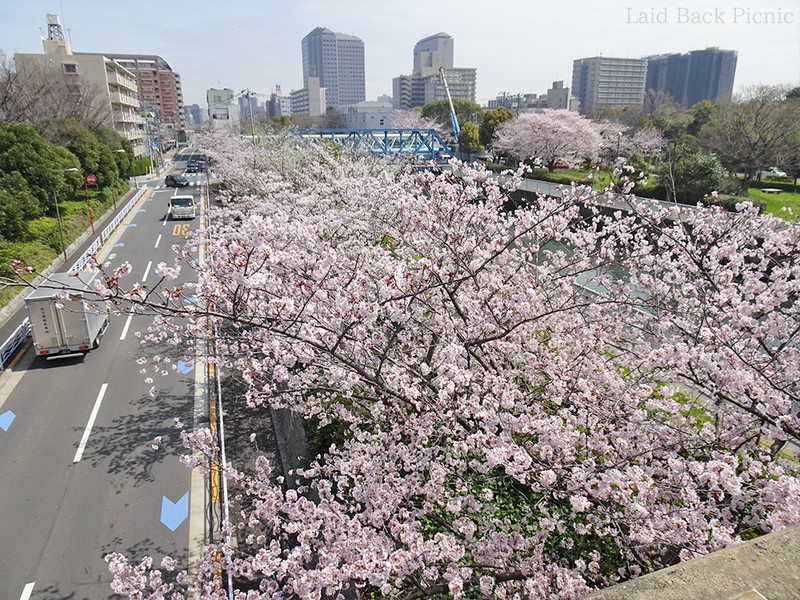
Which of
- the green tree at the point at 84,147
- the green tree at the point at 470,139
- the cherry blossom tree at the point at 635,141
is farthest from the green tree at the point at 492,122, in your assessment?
the green tree at the point at 84,147

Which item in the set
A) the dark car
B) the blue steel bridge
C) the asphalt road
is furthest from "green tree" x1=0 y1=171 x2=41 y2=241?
the dark car

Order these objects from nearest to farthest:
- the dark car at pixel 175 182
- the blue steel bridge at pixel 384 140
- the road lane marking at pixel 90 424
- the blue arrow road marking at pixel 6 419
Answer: the road lane marking at pixel 90 424 < the blue arrow road marking at pixel 6 419 < the blue steel bridge at pixel 384 140 < the dark car at pixel 175 182

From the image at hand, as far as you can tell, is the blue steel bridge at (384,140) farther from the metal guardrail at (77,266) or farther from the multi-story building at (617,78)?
the multi-story building at (617,78)

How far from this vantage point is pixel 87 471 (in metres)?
10.1

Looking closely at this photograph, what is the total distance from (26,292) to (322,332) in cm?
1888

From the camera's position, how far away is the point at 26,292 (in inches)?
748

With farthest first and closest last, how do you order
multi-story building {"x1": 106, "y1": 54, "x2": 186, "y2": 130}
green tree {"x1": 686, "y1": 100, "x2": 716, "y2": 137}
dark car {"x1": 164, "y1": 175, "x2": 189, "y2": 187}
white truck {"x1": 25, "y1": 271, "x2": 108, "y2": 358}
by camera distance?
multi-story building {"x1": 106, "y1": 54, "x2": 186, "y2": 130} < green tree {"x1": 686, "y1": 100, "x2": 716, "y2": 137} < dark car {"x1": 164, "y1": 175, "x2": 189, "y2": 187} < white truck {"x1": 25, "y1": 271, "x2": 108, "y2": 358}

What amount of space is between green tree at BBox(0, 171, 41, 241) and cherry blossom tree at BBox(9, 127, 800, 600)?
1828cm

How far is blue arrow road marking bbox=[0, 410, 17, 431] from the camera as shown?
454 inches

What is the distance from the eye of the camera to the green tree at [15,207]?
829 inches

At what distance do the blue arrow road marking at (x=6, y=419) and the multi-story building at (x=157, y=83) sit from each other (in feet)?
436

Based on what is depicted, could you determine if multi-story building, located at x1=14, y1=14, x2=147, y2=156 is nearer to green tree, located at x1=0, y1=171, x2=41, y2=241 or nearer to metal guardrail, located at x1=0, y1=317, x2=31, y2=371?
green tree, located at x1=0, y1=171, x2=41, y2=241

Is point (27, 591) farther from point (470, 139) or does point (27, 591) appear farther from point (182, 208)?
point (470, 139)

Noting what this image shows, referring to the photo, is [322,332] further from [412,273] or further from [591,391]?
[591,391]
